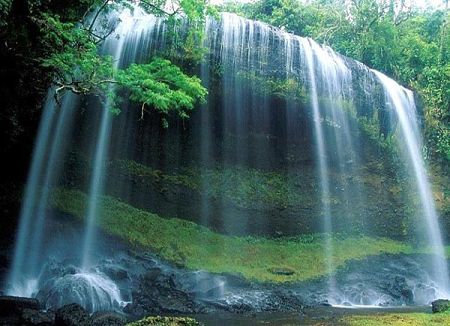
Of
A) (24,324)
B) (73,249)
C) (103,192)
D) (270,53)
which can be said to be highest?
(270,53)

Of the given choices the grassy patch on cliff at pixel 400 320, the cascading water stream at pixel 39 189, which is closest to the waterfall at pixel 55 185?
the cascading water stream at pixel 39 189

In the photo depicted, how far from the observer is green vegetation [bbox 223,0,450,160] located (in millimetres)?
19969

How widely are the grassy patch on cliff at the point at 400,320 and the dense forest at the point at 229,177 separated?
0.68 ft

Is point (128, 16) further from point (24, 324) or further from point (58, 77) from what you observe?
point (24, 324)

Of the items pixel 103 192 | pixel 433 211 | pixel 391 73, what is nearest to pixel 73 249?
pixel 103 192

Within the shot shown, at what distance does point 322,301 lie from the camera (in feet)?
44.6

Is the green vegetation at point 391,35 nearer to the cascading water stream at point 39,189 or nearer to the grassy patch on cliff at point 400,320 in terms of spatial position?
the grassy patch on cliff at point 400,320

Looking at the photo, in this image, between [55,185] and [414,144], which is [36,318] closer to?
[55,185]

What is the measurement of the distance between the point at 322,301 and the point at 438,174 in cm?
916

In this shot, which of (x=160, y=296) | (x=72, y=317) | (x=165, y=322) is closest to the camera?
(x=165, y=322)

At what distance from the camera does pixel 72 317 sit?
8500 mm

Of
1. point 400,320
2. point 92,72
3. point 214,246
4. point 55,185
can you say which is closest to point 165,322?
point 92,72

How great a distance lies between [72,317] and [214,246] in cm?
808

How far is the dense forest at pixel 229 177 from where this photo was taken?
1206cm
